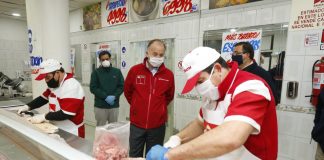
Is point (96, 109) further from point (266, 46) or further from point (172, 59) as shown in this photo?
point (266, 46)

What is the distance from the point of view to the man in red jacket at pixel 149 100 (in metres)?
2.27

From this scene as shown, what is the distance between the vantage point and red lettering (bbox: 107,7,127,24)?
4273mm

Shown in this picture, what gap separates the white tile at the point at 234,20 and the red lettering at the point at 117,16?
2.19 m

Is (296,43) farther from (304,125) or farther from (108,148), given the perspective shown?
(108,148)

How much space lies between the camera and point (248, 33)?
2.72 meters

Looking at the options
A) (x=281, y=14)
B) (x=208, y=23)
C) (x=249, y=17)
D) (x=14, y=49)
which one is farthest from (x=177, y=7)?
(x=14, y=49)

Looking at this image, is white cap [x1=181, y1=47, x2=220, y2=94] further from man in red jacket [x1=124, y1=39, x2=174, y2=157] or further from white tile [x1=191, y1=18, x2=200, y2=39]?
white tile [x1=191, y1=18, x2=200, y2=39]

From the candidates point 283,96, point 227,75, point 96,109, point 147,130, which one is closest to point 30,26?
point 96,109

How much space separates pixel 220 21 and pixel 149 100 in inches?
60.9

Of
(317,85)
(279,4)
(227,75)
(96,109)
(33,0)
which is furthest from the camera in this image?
(96,109)

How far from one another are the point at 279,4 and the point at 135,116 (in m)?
2.08

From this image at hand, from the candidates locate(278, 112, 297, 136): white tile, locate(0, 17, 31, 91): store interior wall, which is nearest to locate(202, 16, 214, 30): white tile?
locate(278, 112, 297, 136): white tile

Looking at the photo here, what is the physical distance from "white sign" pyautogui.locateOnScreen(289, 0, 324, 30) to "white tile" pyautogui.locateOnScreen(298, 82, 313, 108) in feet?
2.05

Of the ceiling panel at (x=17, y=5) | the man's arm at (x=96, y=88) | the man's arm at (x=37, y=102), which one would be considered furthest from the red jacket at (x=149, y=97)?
the ceiling panel at (x=17, y=5)
